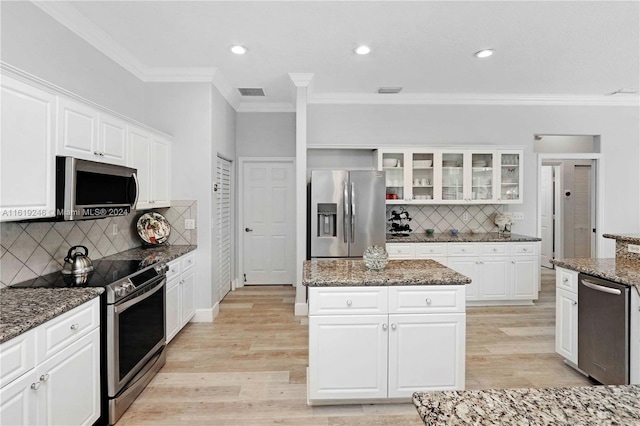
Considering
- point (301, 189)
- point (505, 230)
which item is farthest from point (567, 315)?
point (301, 189)

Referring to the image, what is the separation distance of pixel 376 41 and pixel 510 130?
9.36 ft

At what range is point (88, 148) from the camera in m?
2.42

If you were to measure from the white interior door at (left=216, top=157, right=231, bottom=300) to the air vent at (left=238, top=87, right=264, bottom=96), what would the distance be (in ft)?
3.15

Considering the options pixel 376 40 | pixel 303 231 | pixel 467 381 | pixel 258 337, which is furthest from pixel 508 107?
pixel 258 337

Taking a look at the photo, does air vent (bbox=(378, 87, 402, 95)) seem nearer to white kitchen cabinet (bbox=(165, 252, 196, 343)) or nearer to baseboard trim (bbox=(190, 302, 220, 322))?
white kitchen cabinet (bbox=(165, 252, 196, 343))

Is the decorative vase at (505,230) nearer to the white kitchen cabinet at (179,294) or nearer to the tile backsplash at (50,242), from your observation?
the white kitchen cabinet at (179,294)

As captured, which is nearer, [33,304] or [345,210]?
[33,304]

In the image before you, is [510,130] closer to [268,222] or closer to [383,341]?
[268,222]

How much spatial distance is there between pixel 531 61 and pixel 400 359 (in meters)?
3.40

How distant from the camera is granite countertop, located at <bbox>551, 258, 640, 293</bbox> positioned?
232 cm

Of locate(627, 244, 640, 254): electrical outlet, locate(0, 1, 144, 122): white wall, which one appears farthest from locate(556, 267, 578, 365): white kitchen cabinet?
locate(0, 1, 144, 122): white wall

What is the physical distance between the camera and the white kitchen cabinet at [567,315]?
8.96ft

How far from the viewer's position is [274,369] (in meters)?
2.88

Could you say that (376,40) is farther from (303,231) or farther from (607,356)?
(607,356)
